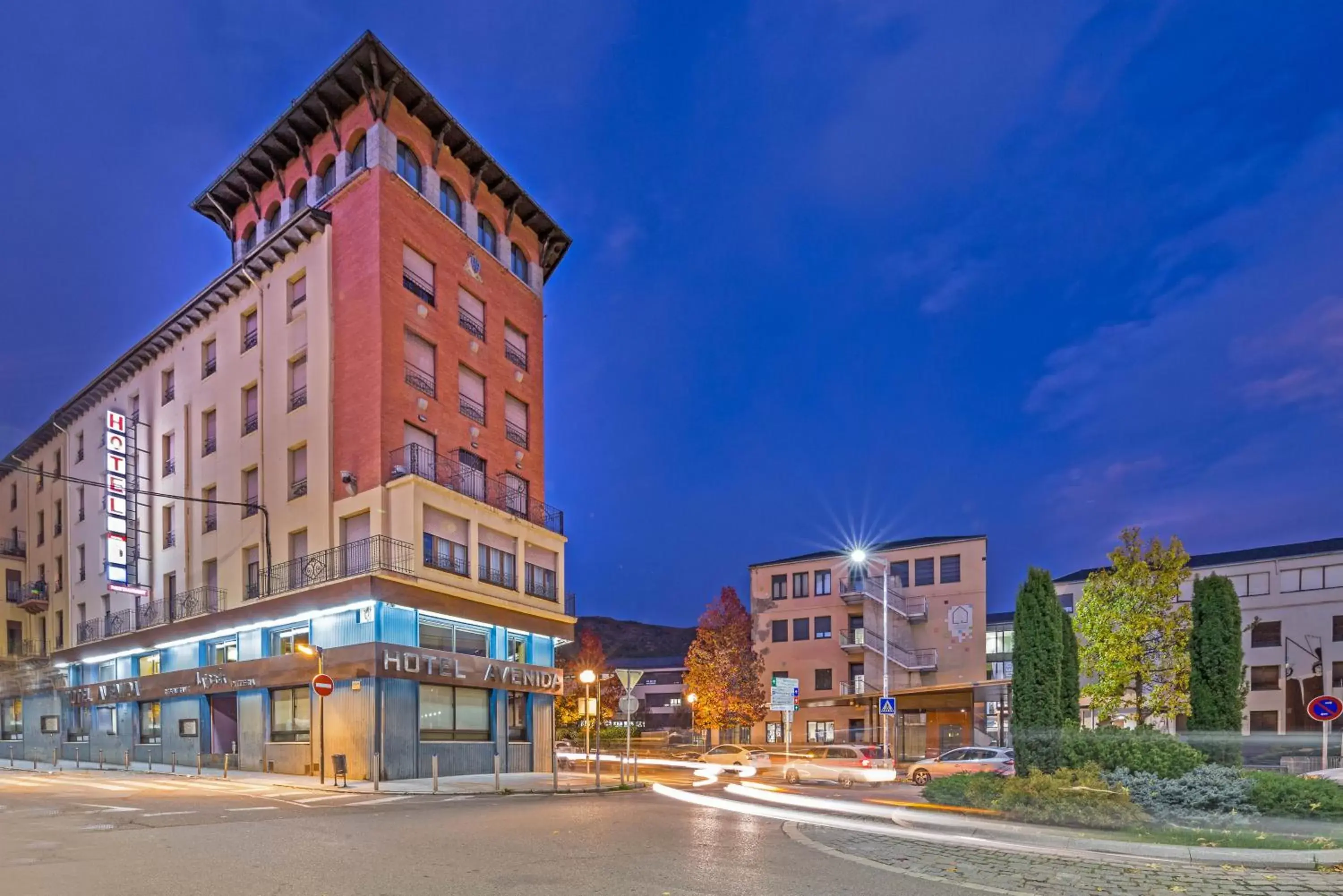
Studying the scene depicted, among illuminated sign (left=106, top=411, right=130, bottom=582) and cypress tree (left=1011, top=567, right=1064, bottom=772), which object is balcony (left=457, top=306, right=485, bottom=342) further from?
cypress tree (left=1011, top=567, right=1064, bottom=772)

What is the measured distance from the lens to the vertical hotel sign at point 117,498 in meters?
36.1

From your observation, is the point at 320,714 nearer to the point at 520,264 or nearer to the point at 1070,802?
the point at 520,264

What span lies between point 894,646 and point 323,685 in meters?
35.6

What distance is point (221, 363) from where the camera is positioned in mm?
34938

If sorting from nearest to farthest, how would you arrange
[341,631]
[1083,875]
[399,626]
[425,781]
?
[1083,875]
[425,781]
[399,626]
[341,631]

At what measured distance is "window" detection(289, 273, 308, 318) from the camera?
31.6 meters

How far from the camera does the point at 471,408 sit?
109 ft

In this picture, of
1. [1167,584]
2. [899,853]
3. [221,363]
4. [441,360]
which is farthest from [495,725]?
[1167,584]

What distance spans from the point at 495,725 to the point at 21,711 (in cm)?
3655

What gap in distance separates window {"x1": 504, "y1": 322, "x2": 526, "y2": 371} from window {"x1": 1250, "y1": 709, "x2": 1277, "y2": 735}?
48.4 meters

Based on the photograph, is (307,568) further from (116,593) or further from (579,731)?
(579,731)

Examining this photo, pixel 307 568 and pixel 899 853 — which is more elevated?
pixel 307 568

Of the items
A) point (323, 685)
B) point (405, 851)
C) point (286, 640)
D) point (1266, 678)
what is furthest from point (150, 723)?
point (1266, 678)

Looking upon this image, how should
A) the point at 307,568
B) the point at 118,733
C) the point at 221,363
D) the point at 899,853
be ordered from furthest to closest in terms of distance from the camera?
the point at 118,733 → the point at 221,363 → the point at 307,568 → the point at 899,853
